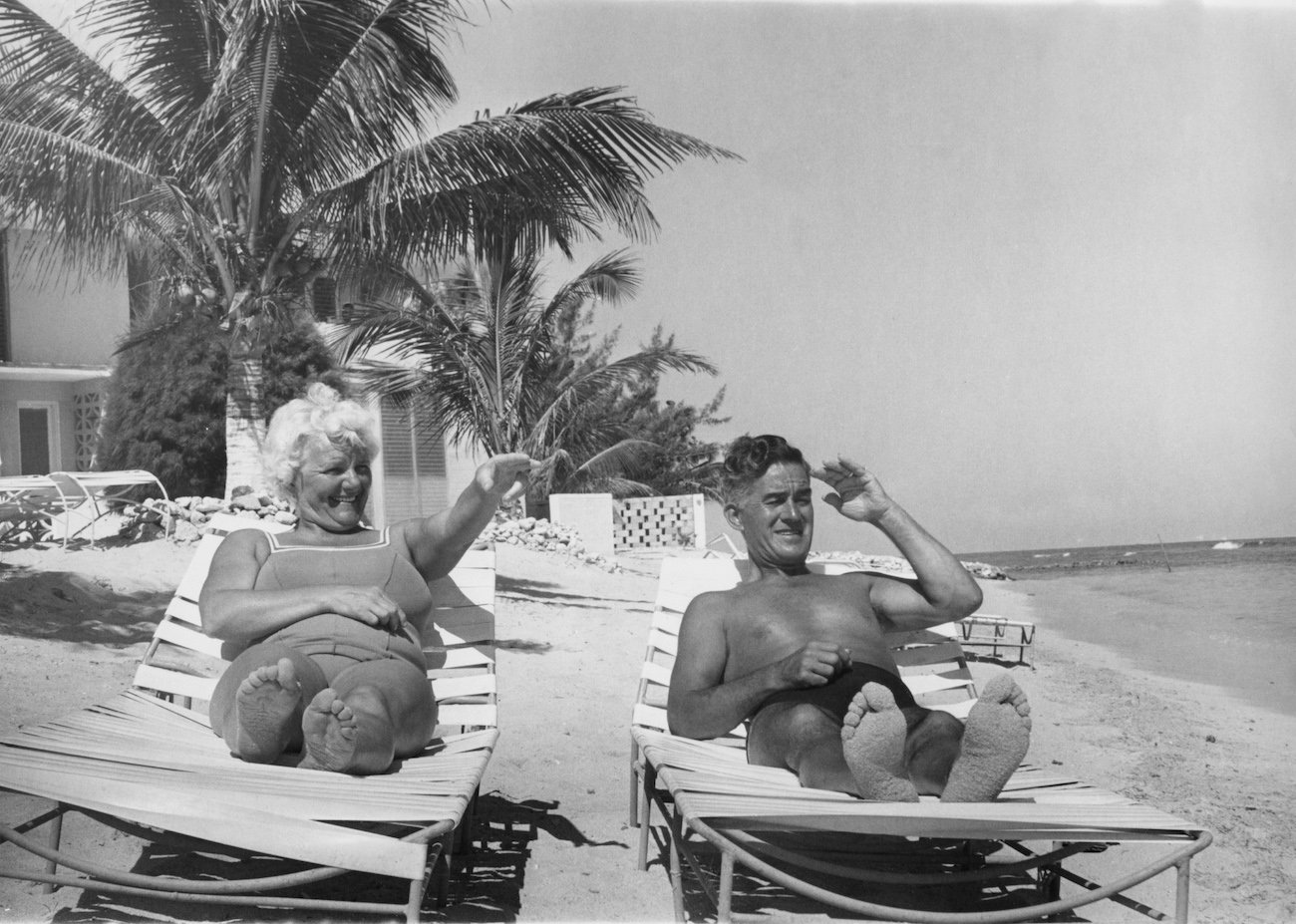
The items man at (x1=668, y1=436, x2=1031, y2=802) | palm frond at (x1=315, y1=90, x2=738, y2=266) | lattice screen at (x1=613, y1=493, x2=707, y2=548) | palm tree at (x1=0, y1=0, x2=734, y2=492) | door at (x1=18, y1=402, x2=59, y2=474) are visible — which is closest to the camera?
man at (x1=668, y1=436, x2=1031, y2=802)

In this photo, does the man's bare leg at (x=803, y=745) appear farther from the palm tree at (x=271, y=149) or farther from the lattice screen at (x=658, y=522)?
the lattice screen at (x=658, y=522)

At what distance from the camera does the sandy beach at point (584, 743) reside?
275 cm

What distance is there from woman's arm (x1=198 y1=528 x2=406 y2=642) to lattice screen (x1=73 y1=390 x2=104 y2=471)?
11.0 m

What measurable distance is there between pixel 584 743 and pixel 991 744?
2.53 m

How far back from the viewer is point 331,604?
264cm

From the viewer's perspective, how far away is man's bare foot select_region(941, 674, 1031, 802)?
2.14 metres

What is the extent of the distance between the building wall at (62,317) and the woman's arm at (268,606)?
10234 mm

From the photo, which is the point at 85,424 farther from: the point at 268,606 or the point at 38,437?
the point at 268,606

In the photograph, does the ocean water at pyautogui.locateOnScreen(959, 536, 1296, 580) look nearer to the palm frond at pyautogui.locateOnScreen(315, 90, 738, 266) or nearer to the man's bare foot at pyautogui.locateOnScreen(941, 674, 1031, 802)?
the palm frond at pyautogui.locateOnScreen(315, 90, 738, 266)

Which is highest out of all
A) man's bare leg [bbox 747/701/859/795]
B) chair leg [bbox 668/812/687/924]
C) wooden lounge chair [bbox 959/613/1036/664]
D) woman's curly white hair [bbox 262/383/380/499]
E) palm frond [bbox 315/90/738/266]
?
palm frond [bbox 315/90/738/266]

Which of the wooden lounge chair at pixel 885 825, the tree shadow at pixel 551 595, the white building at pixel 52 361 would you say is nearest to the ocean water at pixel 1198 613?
the tree shadow at pixel 551 595

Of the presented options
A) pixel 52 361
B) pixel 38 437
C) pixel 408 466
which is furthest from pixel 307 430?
pixel 408 466

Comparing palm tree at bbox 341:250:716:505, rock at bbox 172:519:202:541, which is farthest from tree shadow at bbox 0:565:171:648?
palm tree at bbox 341:250:716:505

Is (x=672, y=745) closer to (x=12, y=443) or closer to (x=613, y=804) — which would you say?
(x=613, y=804)
